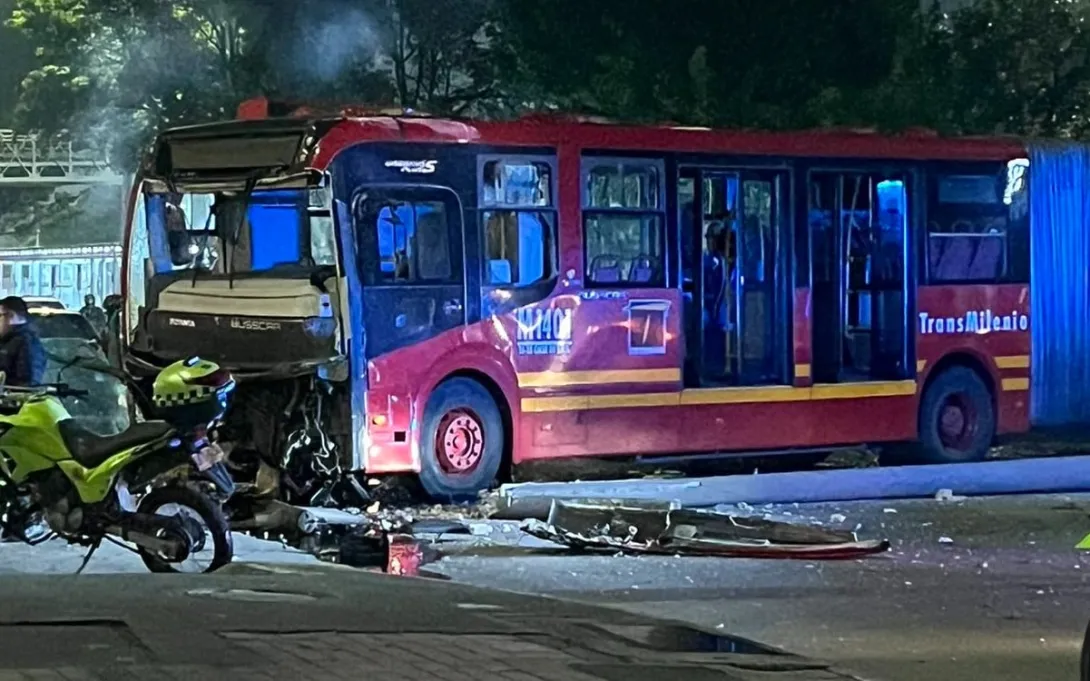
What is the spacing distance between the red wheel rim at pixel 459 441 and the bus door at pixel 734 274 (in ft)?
7.18

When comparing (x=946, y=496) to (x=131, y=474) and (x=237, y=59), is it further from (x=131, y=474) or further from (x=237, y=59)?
(x=237, y=59)

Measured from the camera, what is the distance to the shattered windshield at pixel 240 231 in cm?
1347

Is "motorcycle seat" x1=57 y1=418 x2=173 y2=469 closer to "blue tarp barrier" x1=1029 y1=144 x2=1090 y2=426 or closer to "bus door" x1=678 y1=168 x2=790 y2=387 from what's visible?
"bus door" x1=678 y1=168 x2=790 y2=387

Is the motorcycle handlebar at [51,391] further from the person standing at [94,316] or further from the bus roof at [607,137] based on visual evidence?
the person standing at [94,316]

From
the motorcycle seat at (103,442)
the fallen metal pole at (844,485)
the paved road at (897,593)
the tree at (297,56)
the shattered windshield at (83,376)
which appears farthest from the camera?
the tree at (297,56)

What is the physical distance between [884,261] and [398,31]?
12411 millimetres

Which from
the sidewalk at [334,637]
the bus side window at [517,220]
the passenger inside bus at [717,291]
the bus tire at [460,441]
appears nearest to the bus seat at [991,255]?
the passenger inside bus at [717,291]

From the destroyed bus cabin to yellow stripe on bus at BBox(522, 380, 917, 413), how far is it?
0.02 meters

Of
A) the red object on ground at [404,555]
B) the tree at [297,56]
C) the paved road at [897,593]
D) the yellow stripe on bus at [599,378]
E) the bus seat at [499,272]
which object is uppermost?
the tree at [297,56]

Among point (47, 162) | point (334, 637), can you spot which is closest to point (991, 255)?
point (334, 637)

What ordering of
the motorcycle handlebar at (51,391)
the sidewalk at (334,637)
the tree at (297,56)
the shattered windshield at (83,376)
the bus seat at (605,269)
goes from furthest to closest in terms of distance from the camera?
the tree at (297,56) < the shattered windshield at (83,376) < the bus seat at (605,269) < the motorcycle handlebar at (51,391) < the sidewalk at (334,637)

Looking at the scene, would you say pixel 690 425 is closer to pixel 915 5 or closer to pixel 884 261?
pixel 884 261

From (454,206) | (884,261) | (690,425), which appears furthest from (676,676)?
(884,261)

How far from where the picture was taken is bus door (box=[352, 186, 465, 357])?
1344cm
